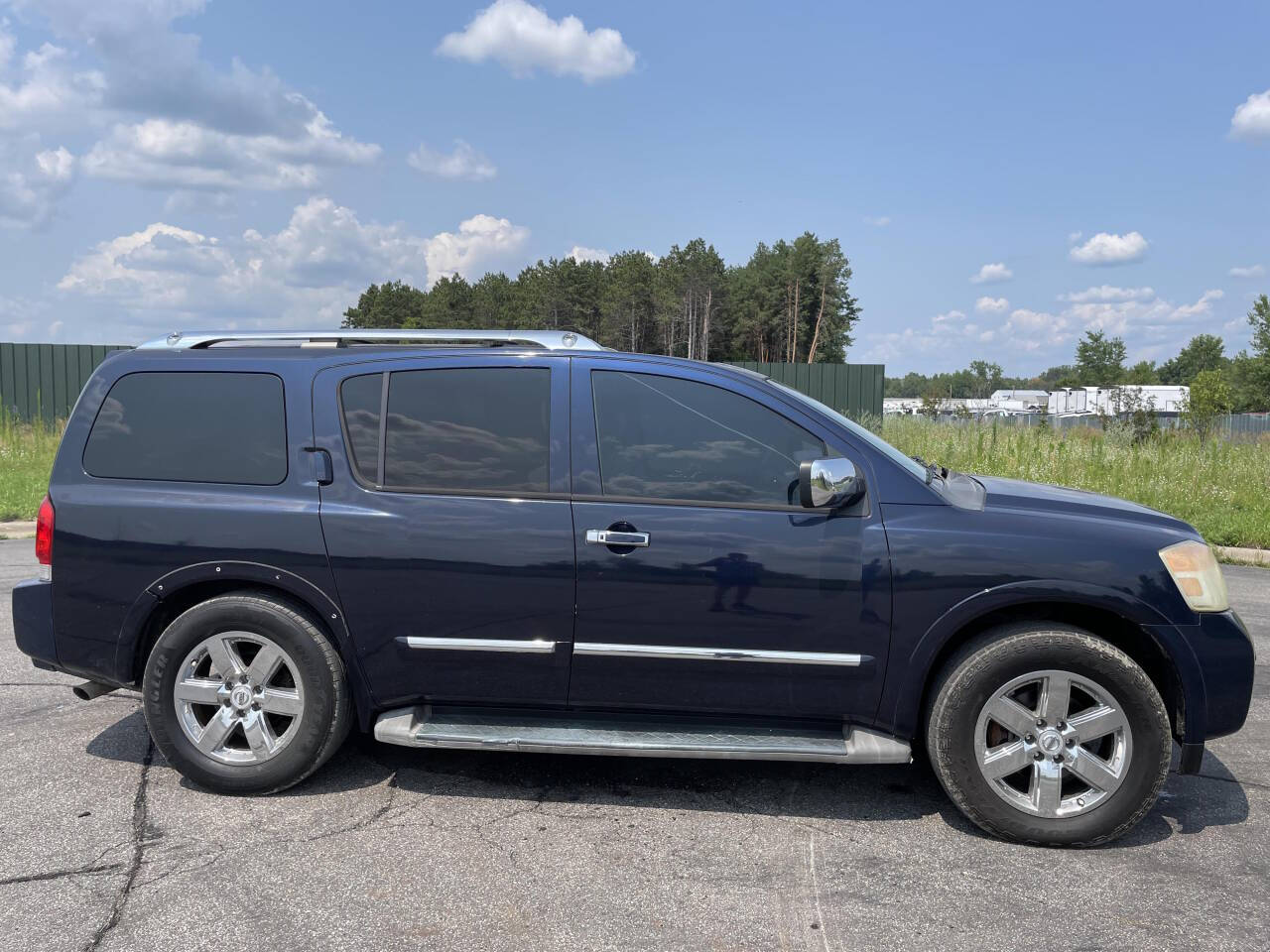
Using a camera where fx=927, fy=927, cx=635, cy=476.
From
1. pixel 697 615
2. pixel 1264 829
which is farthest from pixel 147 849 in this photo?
pixel 1264 829

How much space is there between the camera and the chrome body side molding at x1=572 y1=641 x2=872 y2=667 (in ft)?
11.6

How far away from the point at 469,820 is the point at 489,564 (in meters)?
1.01

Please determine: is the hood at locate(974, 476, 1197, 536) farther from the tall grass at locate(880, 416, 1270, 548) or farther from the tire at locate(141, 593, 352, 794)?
the tall grass at locate(880, 416, 1270, 548)

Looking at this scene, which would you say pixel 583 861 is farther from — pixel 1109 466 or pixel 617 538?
pixel 1109 466

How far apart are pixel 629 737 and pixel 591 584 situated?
2.04ft

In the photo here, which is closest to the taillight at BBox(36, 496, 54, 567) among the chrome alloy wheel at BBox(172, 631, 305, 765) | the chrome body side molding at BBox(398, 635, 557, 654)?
the chrome alloy wheel at BBox(172, 631, 305, 765)

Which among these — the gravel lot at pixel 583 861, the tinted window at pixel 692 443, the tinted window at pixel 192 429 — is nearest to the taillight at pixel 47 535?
the tinted window at pixel 192 429

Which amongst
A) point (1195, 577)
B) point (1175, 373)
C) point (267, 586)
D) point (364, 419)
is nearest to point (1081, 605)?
point (1195, 577)

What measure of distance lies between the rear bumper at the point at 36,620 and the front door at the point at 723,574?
229 cm

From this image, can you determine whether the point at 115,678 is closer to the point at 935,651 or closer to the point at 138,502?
the point at 138,502

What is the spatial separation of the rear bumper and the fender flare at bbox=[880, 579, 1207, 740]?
11.6 feet

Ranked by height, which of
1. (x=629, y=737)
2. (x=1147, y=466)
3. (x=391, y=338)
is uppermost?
(x=391, y=338)

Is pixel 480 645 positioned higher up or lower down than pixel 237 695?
higher up

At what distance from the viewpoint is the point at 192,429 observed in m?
3.99
